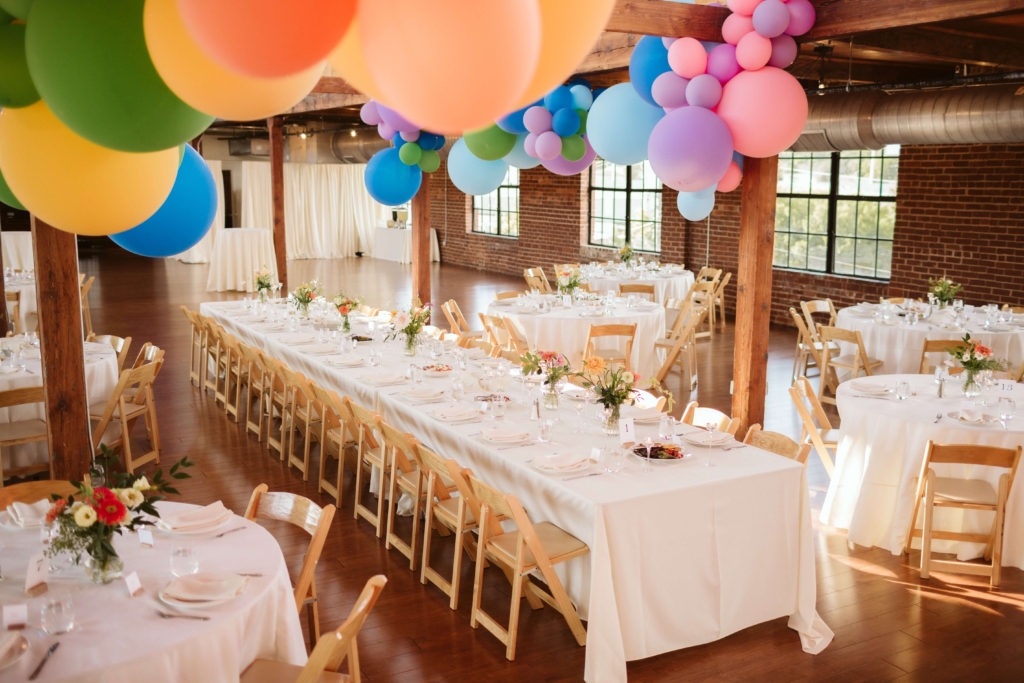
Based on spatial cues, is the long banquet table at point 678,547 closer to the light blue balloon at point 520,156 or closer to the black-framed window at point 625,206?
the light blue balloon at point 520,156

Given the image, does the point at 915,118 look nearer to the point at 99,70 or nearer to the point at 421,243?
the point at 421,243

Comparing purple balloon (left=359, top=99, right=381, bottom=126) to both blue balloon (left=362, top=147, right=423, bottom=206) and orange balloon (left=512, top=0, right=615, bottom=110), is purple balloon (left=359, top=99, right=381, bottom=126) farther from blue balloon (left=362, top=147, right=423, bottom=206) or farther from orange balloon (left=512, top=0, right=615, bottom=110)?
orange balloon (left=512, top=0, right=615, bottom=110)

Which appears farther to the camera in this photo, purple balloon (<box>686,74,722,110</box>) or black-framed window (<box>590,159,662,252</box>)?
black-framed window (<box>590,159,662,252</box>)

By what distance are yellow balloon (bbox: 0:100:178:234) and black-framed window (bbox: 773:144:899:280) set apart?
9.91 meters

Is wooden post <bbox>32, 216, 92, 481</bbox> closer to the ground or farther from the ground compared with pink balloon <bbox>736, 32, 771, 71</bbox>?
closer to the ground

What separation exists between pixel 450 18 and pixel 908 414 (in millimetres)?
4742

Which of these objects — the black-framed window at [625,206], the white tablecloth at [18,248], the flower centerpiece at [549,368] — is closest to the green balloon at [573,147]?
the flower centerpiece at [549,368]

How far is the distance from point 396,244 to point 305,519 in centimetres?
1803

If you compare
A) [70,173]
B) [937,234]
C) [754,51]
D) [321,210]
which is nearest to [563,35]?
[70,173]

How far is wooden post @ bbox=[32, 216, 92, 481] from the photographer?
4277 millimetres

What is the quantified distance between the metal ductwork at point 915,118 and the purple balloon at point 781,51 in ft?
12.0

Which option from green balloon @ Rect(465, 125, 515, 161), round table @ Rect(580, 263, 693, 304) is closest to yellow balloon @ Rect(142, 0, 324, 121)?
green balloon @ Rect(465, 125, 515, 161)

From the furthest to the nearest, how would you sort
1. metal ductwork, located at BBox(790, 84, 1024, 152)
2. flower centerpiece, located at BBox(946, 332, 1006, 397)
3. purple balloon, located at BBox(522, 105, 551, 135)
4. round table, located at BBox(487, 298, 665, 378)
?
round table, located at BBox(487, 298, 665, 378), metal ductwork, located at BBox(790, 84, 1024, 152), purple balloon, located at BBox(522, 105, 551, 135), flower centerpiece, located at BBox(946, 332, 1006, 397)

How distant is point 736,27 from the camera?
5078 mm
